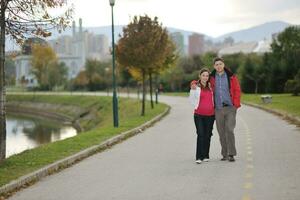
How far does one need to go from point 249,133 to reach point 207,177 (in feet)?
32.4

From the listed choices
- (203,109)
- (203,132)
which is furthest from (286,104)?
(203,109)

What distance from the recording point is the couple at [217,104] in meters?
12.2

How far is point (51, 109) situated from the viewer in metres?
71.6

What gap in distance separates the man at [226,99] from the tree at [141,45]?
2023cm

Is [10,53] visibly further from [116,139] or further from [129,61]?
[129,61]

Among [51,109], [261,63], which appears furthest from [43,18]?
[51,109]

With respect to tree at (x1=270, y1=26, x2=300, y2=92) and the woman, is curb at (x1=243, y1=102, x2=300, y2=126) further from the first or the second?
tree at (x1=270, y1=26, x2=300, y2=92)

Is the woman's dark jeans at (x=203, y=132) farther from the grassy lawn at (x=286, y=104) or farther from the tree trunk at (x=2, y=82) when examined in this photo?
the grassy lawn at (x=286, y=104)

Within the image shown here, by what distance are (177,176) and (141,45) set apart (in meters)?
22.3

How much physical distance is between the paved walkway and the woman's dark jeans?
0.99ft

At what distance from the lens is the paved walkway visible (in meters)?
9.05

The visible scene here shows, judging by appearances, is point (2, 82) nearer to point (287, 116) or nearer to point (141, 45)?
point (287, 116)

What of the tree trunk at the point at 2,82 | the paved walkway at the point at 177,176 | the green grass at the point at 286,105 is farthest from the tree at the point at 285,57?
the tree trunk at the point at 2,82

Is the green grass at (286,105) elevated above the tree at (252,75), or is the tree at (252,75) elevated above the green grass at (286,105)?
the tree at (252,75)
